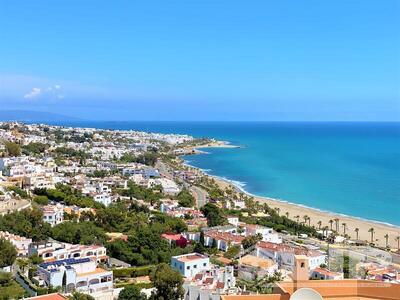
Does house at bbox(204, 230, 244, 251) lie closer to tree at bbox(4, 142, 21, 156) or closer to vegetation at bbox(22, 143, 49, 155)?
tree at bbox(4, 142, 21, 156)

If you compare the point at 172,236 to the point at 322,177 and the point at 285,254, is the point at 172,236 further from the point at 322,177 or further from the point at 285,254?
the point at 322,177

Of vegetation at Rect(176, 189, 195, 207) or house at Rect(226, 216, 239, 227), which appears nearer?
house at Rect(226, 216, 239, 227)

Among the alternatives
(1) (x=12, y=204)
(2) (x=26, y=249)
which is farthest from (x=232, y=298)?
(1) (x=12, y=204)

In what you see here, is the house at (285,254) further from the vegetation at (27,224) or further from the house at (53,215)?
the house at (53,215)

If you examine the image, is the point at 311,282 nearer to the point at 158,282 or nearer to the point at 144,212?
the point at 158,282

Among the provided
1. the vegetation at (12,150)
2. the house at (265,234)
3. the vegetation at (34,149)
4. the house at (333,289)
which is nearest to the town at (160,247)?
the house at (333,289)

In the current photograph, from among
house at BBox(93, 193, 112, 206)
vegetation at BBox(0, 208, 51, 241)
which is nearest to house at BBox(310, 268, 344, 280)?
vegetation at BBox(0, 208, 51, 241)
